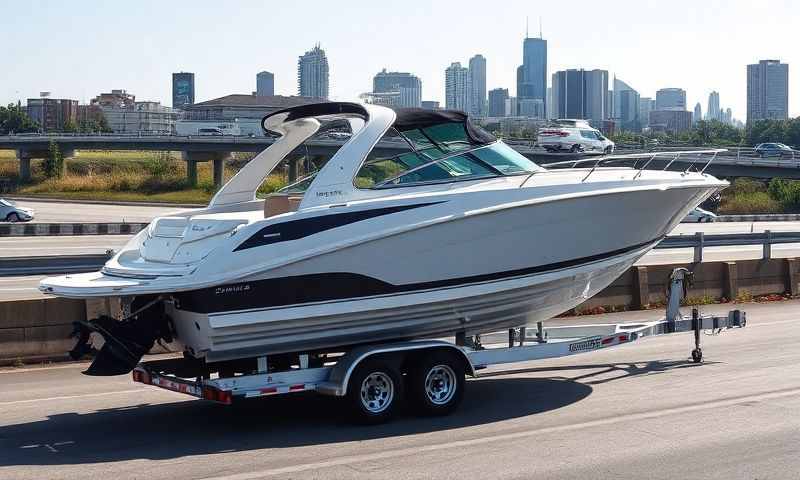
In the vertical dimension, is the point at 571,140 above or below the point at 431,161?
above

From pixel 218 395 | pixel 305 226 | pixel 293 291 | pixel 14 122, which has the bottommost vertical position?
pixel 218 395

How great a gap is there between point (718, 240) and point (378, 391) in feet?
38.0

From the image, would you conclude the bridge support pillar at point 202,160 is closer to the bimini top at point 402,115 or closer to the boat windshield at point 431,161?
the bimini top at point 402,115

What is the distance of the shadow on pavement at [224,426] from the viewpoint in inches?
357

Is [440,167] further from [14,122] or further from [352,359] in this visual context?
[14,122]

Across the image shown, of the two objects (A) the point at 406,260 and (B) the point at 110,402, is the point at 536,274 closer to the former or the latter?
(A) the point at 406,260

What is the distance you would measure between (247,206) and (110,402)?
260cm

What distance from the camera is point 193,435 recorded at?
9711 mm

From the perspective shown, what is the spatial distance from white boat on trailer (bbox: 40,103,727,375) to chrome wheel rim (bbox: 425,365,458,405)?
0.51 m

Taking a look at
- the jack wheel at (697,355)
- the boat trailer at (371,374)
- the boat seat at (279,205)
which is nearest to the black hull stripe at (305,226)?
the boat seat at (279,205)

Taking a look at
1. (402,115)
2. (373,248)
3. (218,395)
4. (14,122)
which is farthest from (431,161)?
(14,122)

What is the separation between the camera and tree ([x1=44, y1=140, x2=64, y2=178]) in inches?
3046

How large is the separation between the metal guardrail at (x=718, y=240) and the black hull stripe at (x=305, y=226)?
9.63 metres

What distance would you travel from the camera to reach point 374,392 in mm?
10016
